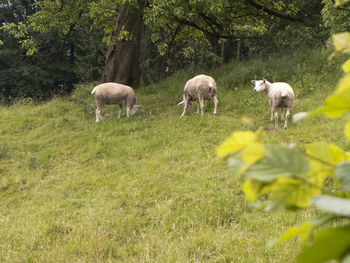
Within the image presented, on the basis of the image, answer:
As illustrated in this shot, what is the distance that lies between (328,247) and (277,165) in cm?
12

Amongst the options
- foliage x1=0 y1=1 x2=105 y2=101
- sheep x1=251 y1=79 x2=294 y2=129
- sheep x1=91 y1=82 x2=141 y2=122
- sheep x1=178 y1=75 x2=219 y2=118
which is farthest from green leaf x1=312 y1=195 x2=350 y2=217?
foliage x1=0 y1=1 x2=105 y2=101

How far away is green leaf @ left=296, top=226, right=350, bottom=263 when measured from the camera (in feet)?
1.44

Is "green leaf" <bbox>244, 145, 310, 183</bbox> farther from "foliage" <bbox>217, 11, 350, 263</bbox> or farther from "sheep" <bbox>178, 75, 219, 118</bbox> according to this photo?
"sheep" <bbox>178, 75, 219, 118</bbox>

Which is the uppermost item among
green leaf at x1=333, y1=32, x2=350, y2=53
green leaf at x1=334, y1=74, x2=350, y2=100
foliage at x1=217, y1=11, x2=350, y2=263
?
green leaf at x1=333, y1=32, x2=350, y2=53

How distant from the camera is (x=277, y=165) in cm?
44

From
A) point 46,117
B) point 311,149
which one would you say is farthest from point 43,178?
point 311,149

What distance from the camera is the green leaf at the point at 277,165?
0.44m

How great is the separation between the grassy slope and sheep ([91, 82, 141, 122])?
0.47m

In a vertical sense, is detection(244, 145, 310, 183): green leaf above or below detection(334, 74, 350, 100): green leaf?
below

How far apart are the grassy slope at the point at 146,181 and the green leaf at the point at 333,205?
5.7 inches

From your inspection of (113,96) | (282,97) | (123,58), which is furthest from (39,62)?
(282,97)

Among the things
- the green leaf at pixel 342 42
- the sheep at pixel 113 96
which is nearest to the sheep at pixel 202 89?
the sheep at pixel 113 96

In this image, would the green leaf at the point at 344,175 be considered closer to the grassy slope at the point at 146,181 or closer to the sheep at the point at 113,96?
the grassy slope at the point at 146,181

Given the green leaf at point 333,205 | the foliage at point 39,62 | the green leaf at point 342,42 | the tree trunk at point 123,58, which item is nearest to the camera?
the green leaf at point 333,205
